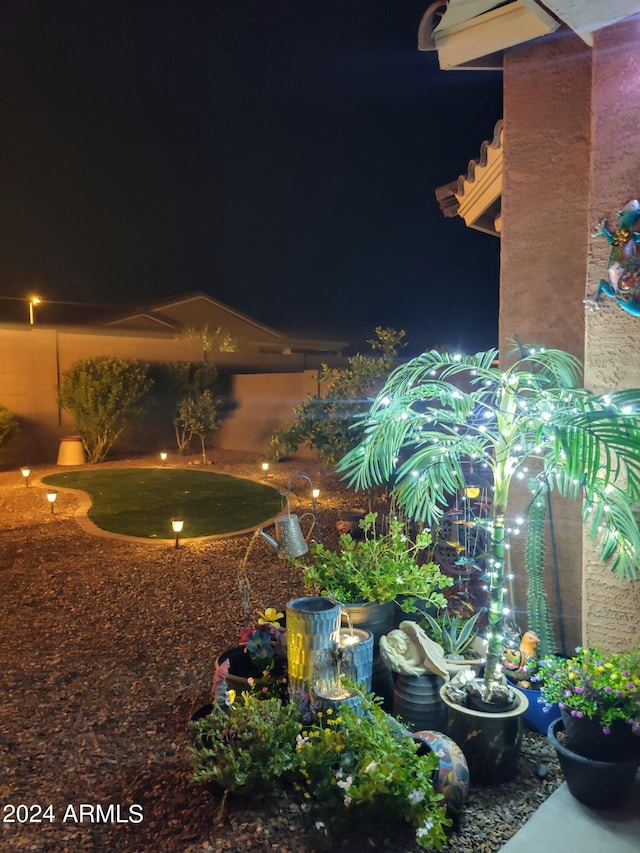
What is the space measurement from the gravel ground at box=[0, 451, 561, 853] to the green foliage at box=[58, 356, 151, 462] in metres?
5.90

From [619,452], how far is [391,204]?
1627 cm

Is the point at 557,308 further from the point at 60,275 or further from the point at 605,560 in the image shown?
the point at 60,275

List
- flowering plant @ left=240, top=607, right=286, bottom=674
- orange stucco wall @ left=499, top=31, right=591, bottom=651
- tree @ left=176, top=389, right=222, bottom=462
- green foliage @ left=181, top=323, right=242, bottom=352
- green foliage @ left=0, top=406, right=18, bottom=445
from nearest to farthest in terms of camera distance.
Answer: flowering plant @ left=240, top=607, right=286, bottom=674, orange stucco wall @ left=499, top=31, right=591, bottom=651, green foliage @ left=0, top=406, right=18, bottom=445, tree @ left=176, top=389, right=222, bottom=462, green foliage @ left=181, top=323, right=242, bottom=352

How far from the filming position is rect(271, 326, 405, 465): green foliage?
6.95m

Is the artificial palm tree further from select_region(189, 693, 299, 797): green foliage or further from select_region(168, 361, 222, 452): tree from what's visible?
select_region(168, 361, 222, 452): tree

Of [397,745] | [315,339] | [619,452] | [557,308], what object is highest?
[315,339]

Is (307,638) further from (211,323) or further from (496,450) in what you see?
(211,323)

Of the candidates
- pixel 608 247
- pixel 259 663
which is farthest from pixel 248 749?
pixel 608 247

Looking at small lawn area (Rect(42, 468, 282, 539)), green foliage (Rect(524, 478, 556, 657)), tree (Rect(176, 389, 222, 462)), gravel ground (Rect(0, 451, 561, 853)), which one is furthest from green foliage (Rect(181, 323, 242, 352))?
green foliage (Rect(524, 478, 556, 657))

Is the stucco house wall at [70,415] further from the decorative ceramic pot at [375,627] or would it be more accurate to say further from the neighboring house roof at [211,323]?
the decorative ceramic pot at [375,627]

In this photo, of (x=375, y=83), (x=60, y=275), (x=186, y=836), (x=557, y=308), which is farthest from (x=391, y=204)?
(x=186, y=836)

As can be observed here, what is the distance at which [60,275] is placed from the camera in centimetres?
2220

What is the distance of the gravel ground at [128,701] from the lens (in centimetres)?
212

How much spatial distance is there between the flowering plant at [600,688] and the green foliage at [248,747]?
1093mm
